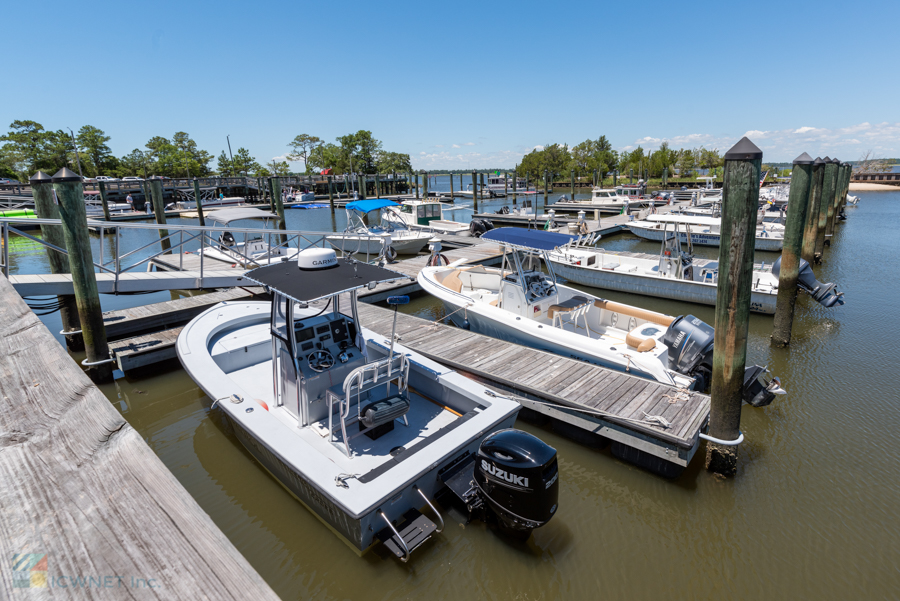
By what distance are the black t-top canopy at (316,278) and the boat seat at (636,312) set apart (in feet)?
18.2

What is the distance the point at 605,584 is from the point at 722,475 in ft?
8.27

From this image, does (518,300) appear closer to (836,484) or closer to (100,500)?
(836,484)

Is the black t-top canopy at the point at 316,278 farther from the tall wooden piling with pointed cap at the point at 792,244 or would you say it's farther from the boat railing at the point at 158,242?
the tall wooden piling with pointed cap at the point at 792,244

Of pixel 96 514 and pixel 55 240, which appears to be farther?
pixel 55 240

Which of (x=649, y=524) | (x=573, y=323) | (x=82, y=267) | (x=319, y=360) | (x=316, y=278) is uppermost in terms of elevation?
(x=316, y=278)

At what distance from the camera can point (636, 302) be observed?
1412 cm

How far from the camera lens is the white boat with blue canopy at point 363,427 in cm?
443

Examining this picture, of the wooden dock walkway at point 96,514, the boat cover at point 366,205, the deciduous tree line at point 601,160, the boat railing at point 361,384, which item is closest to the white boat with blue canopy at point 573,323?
the boat railing at point 361,384

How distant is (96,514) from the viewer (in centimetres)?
84

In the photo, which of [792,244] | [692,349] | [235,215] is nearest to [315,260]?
[692,349]

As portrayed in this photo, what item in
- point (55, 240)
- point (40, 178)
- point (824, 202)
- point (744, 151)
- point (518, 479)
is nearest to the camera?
point (518, 479)
